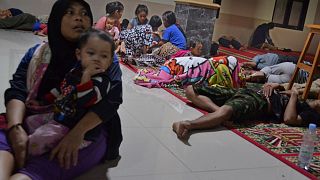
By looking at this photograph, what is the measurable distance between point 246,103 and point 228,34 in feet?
21.0

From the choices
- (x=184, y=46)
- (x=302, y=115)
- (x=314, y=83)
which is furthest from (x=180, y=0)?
(x=302, y=115)

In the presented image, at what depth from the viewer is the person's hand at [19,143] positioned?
1243 mm

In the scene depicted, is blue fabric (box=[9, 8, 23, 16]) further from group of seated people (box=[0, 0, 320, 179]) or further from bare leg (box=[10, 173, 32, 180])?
bare leg (box=[10, 173, 32, 180])

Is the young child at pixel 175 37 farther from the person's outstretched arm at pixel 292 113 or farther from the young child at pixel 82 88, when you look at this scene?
the young child at pixel 82 88

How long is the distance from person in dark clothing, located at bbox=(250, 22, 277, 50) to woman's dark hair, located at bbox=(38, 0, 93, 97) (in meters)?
7.41

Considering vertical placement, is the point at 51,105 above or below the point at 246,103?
above

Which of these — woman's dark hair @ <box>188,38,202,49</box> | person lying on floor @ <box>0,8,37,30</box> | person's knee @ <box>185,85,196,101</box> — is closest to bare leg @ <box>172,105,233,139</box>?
person's knee @ <box>185,85,196,101</box>

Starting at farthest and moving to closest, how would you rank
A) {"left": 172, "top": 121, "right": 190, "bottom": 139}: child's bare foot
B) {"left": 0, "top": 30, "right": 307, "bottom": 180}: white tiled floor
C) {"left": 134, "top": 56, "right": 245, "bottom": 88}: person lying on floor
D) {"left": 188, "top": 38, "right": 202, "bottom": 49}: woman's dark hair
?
1. {"left": 188, "top": 38, "right": 202, "bottom": 49}: woman's dark hair
2. {"left": 134, "top": 56, "right": 245, "bottom": 88}: person lying on floor
3. {"left": 172, "top": 121, "right": 190, "bottom": 139}: child's bare foot
4. {"left": 0, "top": 30, "right": 307, "bottom": 180}: white tiled floor

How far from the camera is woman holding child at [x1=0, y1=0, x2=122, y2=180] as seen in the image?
1266 mm

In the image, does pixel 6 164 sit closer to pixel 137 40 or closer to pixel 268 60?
pixel 137 40

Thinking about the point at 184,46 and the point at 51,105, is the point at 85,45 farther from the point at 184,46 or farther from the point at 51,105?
the point at 184,46

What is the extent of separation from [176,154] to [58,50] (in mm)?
802

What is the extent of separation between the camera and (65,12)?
1395 millimetres

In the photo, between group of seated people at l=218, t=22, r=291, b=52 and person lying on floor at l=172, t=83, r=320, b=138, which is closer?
person lying on floor at l=172, t=83, r=320, b=138
